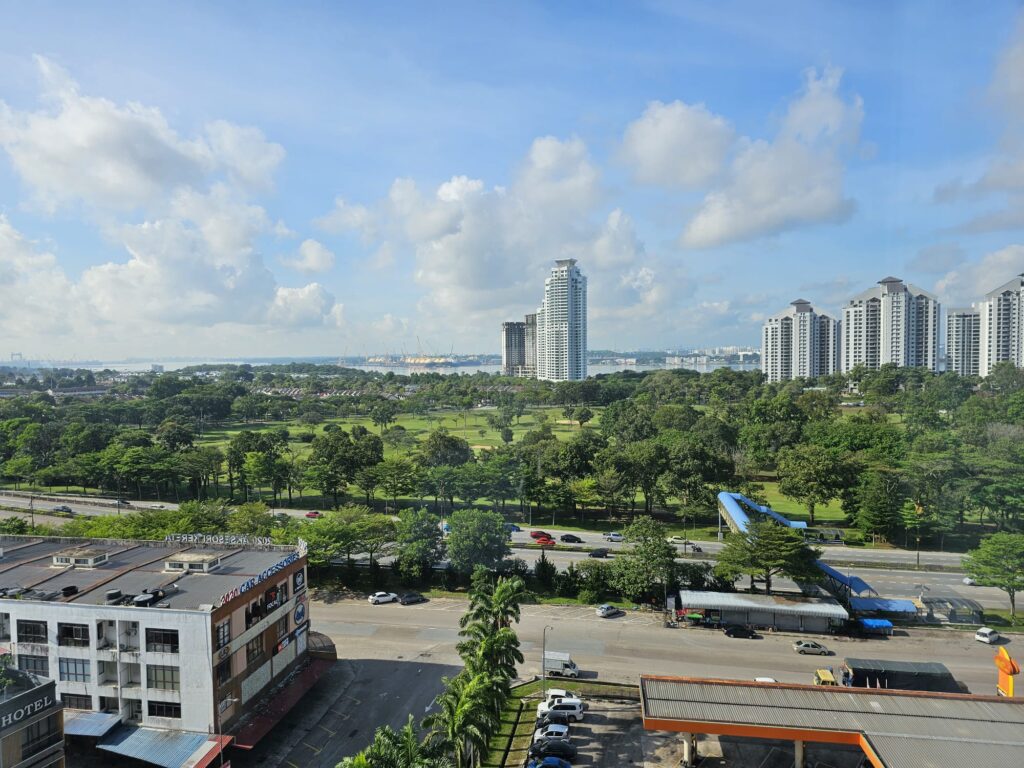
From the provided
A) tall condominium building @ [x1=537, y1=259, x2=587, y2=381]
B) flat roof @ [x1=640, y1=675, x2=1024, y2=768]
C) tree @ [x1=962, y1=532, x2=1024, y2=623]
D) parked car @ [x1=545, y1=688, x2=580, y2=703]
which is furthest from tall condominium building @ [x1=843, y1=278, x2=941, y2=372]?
parked car @ [x1=545, y1=688, x2=580, y2=703]

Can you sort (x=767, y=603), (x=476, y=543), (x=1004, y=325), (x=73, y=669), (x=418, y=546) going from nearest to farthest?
(x=73, y=669), (x=767, y=603), (x=476, y=543), (x=418, y=546), (x=1004, y=325)

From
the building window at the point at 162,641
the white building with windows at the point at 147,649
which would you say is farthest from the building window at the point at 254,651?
the building window at the point at 162,641

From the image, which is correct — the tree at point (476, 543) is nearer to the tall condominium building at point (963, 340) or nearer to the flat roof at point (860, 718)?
the flat roof at point (860, 718)

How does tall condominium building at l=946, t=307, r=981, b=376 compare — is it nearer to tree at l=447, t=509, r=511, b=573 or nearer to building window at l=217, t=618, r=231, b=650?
tree at l=447, t=509, r=511, b=573

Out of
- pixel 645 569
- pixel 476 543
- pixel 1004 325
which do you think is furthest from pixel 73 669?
pixel 1004 325

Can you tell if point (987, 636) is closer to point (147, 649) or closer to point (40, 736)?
point (147, 649)

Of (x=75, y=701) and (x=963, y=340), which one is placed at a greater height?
(x=963, y=340)

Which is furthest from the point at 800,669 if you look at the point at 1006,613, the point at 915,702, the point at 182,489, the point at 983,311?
the point at 983,311
